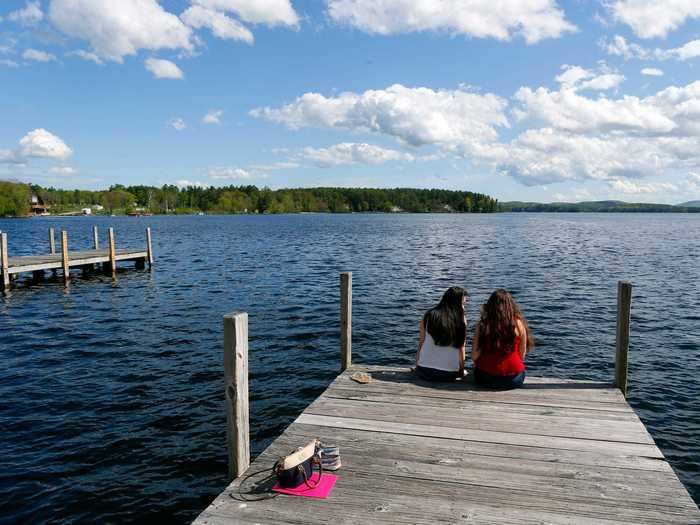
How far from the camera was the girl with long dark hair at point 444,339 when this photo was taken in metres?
7.98

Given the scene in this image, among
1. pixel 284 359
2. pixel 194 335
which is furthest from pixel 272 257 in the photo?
pixel 284 359

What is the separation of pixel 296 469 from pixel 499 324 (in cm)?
386

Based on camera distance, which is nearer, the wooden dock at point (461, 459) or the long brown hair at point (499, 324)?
the wooden dock at point (461, 459)

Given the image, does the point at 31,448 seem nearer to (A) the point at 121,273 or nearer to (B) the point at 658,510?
(B) the point at 658,510

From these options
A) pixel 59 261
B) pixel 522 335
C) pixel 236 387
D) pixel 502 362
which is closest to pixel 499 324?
pixel 522 335

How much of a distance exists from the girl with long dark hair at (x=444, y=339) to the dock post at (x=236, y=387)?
10.7ft

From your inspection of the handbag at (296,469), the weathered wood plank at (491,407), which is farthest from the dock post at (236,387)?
the weathered wood plank at (491,407)

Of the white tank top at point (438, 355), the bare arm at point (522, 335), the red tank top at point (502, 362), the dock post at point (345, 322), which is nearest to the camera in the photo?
the bare arm at point (522, 335)

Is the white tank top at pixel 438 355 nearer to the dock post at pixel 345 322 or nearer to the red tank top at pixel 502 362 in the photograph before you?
the red tank top at pixel 502 362

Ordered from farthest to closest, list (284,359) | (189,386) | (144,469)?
1. (284,359)
2. (189,386)
3. (144,469)

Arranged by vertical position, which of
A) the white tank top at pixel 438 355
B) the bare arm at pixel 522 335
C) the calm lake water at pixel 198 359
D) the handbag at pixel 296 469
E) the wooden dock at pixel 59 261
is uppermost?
the bare arm at pixel 522 335

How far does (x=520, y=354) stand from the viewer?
7977mm

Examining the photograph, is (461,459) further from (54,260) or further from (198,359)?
(54,260)

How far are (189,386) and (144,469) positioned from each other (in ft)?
12.3
